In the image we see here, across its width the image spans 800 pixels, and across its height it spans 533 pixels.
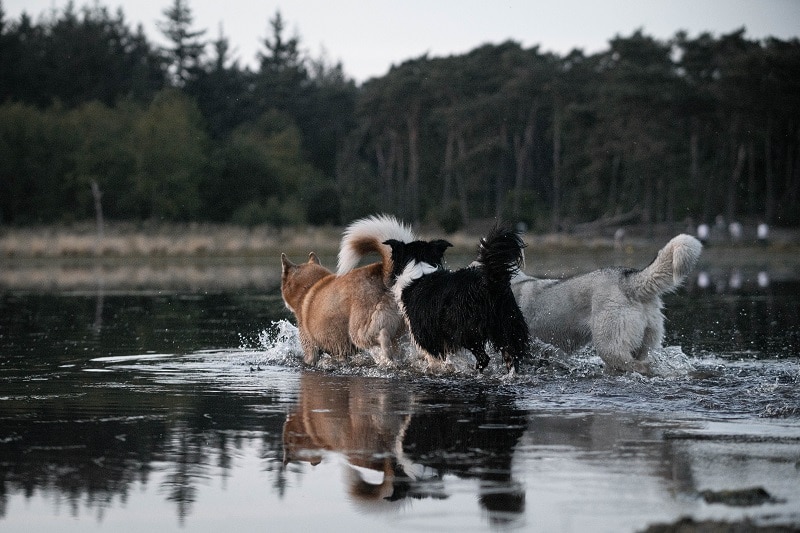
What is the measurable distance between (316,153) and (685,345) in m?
82.7

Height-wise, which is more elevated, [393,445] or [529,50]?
[529,50]

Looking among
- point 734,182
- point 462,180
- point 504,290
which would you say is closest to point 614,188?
point 734,182

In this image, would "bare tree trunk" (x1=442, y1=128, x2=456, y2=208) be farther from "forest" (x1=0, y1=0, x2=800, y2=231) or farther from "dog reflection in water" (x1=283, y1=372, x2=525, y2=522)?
"dog reflection in water" (x1=283, y1=372, x2=525, y2=522)

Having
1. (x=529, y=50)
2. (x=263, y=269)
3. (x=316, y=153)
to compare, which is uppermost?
(x=529, y=50)

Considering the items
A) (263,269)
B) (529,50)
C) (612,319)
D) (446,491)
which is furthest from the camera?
(529,50)

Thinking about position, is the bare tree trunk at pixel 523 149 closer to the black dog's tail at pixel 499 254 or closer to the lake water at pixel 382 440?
the lake water at pixel 382 440

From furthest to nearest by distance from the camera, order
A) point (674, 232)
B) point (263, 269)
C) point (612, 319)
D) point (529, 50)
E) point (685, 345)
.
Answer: point (529, 50) → point (674, 232) → point (263, 269) → point (685, 345) → point (612, 319)

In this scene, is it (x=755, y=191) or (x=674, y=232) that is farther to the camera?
(x=755, y=191)

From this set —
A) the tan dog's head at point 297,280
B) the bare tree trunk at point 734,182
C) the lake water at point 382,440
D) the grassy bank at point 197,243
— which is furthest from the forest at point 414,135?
the lake water at point 382,440

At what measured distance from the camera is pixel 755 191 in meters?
72.1

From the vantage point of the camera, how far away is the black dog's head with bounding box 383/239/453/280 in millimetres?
9602

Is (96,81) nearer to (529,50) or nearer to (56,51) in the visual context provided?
(56,51)

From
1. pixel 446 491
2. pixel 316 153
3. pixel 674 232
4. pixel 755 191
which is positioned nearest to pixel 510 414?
pixel 446 491

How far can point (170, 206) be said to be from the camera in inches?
2443
